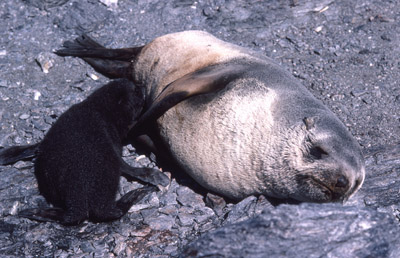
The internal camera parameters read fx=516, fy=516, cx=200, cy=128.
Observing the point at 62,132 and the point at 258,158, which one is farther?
the point at 62,132

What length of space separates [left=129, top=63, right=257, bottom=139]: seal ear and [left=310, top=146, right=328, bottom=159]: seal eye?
993 mm

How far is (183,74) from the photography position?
4770mm

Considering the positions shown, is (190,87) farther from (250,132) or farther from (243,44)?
(243,44)

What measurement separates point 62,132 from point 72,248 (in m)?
0.97

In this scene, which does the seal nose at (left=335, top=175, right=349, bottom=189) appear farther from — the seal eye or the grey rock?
the grey rock

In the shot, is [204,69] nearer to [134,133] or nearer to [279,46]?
[134,133]

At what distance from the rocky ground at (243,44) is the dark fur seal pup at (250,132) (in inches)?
10.4

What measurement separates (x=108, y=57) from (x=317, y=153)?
9.05ft

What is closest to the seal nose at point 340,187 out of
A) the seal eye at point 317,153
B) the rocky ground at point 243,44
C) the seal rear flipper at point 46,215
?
the seal eye at point 317,153

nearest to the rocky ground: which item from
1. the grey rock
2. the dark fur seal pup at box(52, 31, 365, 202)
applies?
the grey rock

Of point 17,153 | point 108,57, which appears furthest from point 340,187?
point 108,57

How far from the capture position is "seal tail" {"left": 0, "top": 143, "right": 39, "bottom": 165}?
4.31 meters

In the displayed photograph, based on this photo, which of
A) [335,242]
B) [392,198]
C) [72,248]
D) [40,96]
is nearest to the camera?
[335,242]

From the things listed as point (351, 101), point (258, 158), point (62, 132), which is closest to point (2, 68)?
point (62, 132)
